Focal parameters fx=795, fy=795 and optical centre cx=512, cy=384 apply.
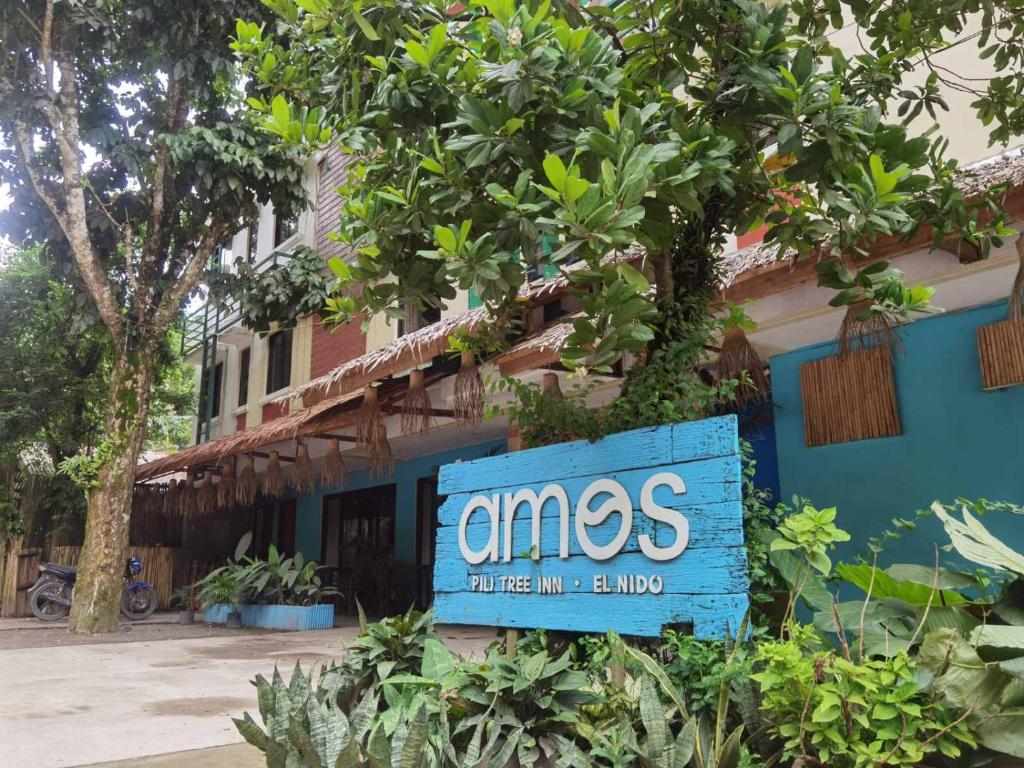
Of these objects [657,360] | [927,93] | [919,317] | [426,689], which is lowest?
[426,689]

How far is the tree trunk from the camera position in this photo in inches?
404

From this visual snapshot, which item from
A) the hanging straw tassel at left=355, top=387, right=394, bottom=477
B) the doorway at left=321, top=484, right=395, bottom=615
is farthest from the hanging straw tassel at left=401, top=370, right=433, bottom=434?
the doorway at left=321, top=484, right=395, bottom=615

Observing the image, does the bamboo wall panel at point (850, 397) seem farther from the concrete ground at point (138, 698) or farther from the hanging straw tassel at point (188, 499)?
the hanging straw tassel at point (188, 499)

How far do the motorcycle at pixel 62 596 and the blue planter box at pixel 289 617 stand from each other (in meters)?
2.38

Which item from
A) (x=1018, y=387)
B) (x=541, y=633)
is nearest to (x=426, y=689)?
(x=541, y=633)

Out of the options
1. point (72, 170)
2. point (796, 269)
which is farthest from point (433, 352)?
Result: point (72, 170)

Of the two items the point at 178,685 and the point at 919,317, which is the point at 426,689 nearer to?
the point at 178,685

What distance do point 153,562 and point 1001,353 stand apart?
1357cm

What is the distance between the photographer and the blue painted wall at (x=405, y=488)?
11812 mm

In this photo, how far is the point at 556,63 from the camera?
275 cm

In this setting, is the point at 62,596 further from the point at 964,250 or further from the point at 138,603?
the point at 964,250

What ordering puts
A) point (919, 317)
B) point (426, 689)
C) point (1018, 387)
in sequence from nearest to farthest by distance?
point (426, 689) → point (1018, 387) → point (919, 317)

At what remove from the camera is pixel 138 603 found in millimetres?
12680

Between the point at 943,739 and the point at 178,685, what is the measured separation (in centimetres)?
585
